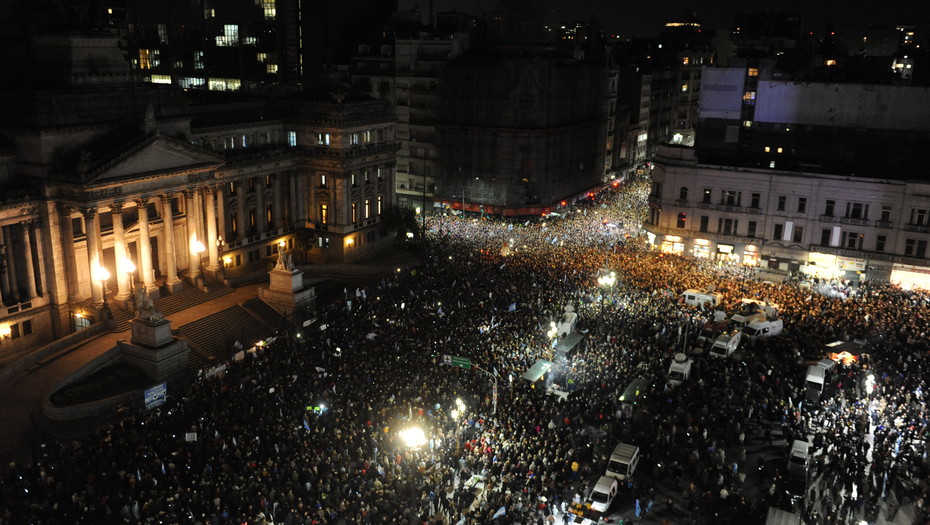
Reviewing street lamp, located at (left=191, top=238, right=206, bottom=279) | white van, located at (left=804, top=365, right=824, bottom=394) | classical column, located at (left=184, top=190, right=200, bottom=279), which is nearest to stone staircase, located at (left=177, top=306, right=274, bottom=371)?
street lamp, located at (left=191, top=238, right=206, bottom=279)

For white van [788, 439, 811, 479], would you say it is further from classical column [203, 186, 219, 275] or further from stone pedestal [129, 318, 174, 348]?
classical column [203, 186, 219, 275]

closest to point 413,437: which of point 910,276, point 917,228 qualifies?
point 910,276

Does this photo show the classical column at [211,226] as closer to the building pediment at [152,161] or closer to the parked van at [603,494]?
the building pediment at [152,161]

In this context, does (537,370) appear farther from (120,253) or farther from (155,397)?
(120,253)

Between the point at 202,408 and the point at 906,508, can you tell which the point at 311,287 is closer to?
the point at 202,408

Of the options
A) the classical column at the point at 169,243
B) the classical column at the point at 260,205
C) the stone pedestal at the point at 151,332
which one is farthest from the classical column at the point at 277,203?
the stone pedestal at the point at 151,332

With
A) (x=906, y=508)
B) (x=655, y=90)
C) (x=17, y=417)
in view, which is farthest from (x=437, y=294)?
(x=655, y=90)
